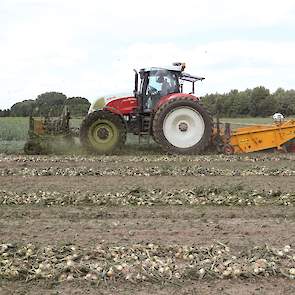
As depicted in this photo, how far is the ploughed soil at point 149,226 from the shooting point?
483cm

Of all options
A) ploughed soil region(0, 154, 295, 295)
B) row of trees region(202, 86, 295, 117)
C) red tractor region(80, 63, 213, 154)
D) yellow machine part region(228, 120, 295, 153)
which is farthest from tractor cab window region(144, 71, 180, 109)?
row of trees region(202, 86, 295, 117)

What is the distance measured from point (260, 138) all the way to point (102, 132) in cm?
462

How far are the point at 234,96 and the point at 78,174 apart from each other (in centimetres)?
3982

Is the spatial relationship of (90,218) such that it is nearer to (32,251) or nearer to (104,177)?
(32,251)

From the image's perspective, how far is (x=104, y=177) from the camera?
447 inches

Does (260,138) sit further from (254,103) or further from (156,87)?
(254,103)

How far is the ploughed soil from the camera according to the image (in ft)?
15.9

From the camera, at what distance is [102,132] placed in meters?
16.4

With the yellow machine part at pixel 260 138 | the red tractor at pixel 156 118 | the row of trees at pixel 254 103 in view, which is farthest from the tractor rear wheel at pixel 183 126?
the row of trees at pixel 254 103

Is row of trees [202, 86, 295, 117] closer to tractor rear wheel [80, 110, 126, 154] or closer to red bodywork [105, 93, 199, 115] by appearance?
red bodywork [105, 93, 199, 115]

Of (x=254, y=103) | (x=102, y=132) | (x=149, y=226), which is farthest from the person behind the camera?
(x=254, y=103)

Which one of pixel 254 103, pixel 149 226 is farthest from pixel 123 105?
pixel 254 103

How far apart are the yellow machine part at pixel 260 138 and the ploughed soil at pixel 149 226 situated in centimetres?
510

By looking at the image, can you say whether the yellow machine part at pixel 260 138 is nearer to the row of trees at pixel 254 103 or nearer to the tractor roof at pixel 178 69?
Answer: the tractor roof at pixel 178 69
